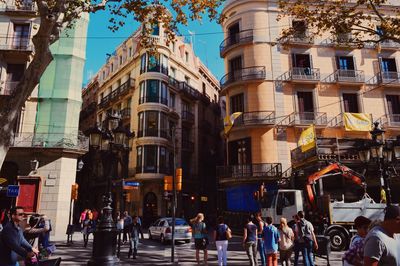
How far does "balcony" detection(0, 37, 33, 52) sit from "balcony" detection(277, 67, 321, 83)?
61.3 feet

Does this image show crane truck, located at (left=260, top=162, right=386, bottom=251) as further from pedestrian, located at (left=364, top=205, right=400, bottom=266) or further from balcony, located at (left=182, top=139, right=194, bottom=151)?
balcony, located at (left=182, top=139, right=194, bottom=151)

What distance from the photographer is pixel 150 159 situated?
98.9 feet

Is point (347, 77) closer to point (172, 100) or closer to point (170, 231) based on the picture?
point (172, 100)

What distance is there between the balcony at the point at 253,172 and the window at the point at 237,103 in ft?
15.7

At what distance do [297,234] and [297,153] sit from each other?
14.4m

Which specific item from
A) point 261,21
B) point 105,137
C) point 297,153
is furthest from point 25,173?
point 261,21

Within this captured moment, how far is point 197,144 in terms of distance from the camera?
36531mm

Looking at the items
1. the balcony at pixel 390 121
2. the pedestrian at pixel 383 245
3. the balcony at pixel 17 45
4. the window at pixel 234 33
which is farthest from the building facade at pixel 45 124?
the balcony at pixel 390 121

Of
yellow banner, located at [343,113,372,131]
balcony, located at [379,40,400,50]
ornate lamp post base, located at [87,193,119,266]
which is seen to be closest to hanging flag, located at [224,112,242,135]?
yellow banner, located at [343,113,372,131]

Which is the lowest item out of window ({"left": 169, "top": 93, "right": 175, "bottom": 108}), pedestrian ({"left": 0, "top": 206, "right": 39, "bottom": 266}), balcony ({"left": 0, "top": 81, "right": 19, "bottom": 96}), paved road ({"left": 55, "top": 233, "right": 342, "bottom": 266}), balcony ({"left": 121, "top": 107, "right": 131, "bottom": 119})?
paved road ({"left": 55, "top": 233, "right": 342, "bottom": 266})

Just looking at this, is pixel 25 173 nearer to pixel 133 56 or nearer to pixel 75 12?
pixel 75 12

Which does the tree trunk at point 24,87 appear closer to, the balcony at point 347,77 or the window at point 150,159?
the window at point 150,159

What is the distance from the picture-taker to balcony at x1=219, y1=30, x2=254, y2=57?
26.0m

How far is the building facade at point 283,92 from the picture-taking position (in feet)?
79.4
